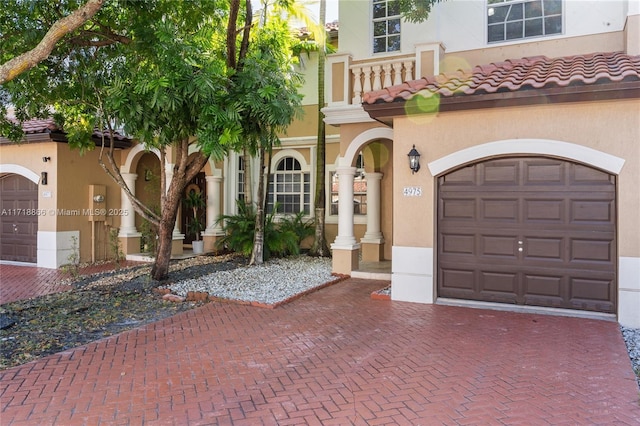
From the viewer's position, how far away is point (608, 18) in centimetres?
1027

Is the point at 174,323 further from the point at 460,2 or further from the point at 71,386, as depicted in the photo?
the point at 460,2

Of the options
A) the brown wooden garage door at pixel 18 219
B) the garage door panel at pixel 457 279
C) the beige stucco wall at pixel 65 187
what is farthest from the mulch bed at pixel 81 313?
the garage door panel at pixel 457 279

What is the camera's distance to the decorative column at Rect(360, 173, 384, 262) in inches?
544

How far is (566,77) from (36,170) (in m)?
13.9

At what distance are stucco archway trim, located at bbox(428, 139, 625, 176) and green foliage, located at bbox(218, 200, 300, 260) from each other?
622cm

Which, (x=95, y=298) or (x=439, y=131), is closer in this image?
(x=439, y=131)

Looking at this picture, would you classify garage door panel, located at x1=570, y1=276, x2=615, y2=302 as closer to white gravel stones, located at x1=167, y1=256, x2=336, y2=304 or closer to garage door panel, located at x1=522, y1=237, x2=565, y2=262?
garage door panel, located at x1=522, y1=237, x2=565, y2=262

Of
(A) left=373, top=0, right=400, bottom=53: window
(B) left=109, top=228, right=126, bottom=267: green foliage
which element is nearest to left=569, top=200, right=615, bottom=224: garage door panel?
(A) left=373, top=0, right=400, bottom=53: window

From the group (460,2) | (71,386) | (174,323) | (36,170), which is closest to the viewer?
(71,386)

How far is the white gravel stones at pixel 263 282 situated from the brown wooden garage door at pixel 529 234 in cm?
321

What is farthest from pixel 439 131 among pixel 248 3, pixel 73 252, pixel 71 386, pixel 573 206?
pixel 73 252

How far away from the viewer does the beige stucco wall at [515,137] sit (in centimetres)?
741

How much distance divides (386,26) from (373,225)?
561cm

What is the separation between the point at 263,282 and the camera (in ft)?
35.3
